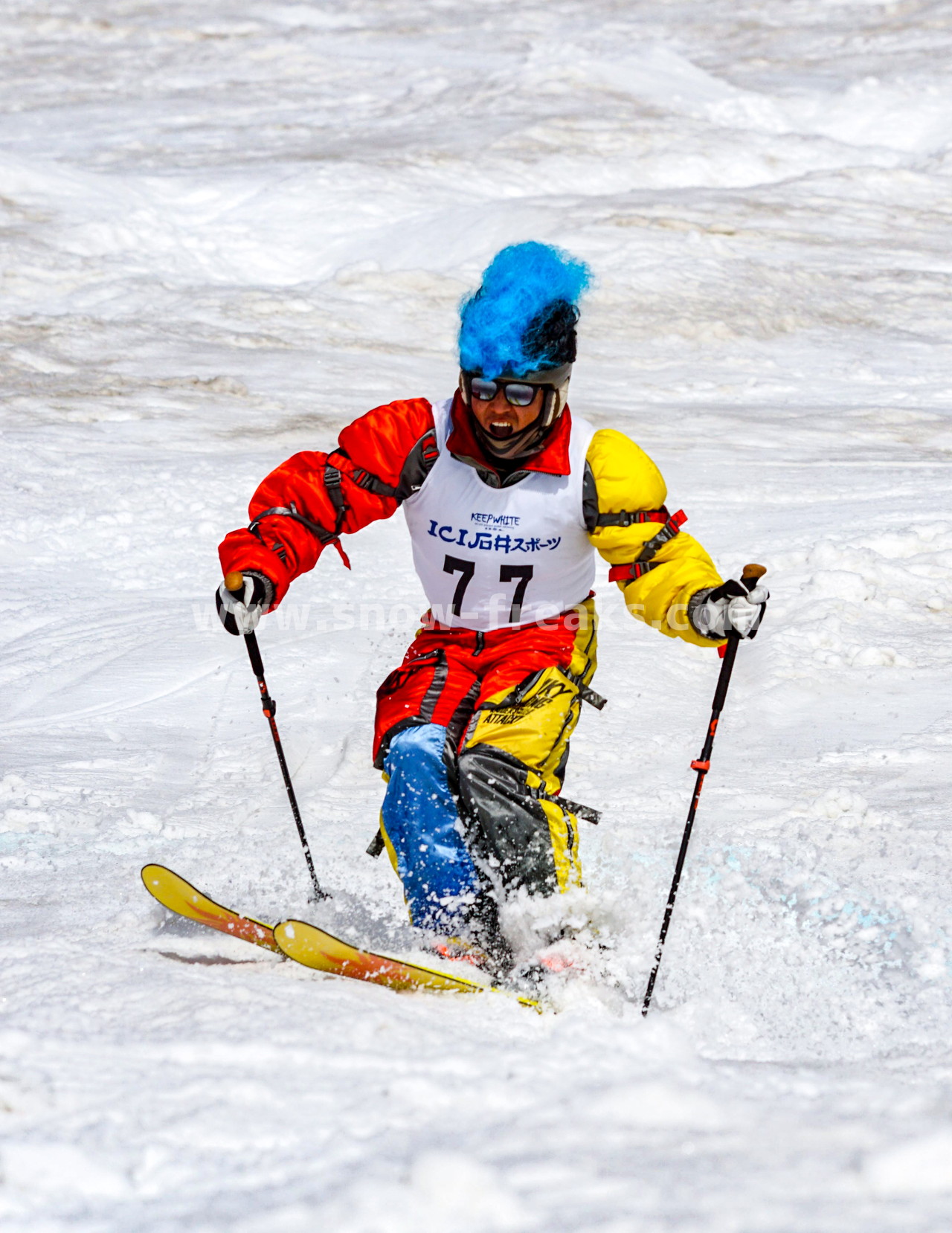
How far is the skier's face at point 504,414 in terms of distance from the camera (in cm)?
354

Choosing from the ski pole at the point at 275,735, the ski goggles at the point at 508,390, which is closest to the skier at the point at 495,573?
the ski goggles at the point at 508,390

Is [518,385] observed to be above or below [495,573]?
above

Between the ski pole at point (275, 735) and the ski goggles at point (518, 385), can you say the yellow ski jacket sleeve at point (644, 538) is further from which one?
the ski pole at point (275, 735)

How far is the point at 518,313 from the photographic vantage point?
3.46 metres

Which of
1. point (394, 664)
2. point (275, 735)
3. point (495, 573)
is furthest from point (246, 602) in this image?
point (394, 664)

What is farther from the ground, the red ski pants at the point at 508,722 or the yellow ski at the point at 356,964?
the red ski pants at the point at 508,722

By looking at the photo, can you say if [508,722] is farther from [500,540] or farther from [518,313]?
[518,313]

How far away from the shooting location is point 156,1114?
2.23m

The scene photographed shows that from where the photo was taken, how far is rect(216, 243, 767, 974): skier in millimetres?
A: 3492

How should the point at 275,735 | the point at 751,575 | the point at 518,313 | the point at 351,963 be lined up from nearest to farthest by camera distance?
the point at 351,963, the point at 751,575, the point at 518,313, the point at 275,735

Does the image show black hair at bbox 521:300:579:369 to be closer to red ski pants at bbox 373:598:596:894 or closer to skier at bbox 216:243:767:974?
skier at bbox 216:243:767:974

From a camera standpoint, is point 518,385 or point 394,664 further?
point 394,664

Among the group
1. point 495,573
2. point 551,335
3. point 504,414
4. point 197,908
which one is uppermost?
point 551,335

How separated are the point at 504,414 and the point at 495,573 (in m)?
0.50
